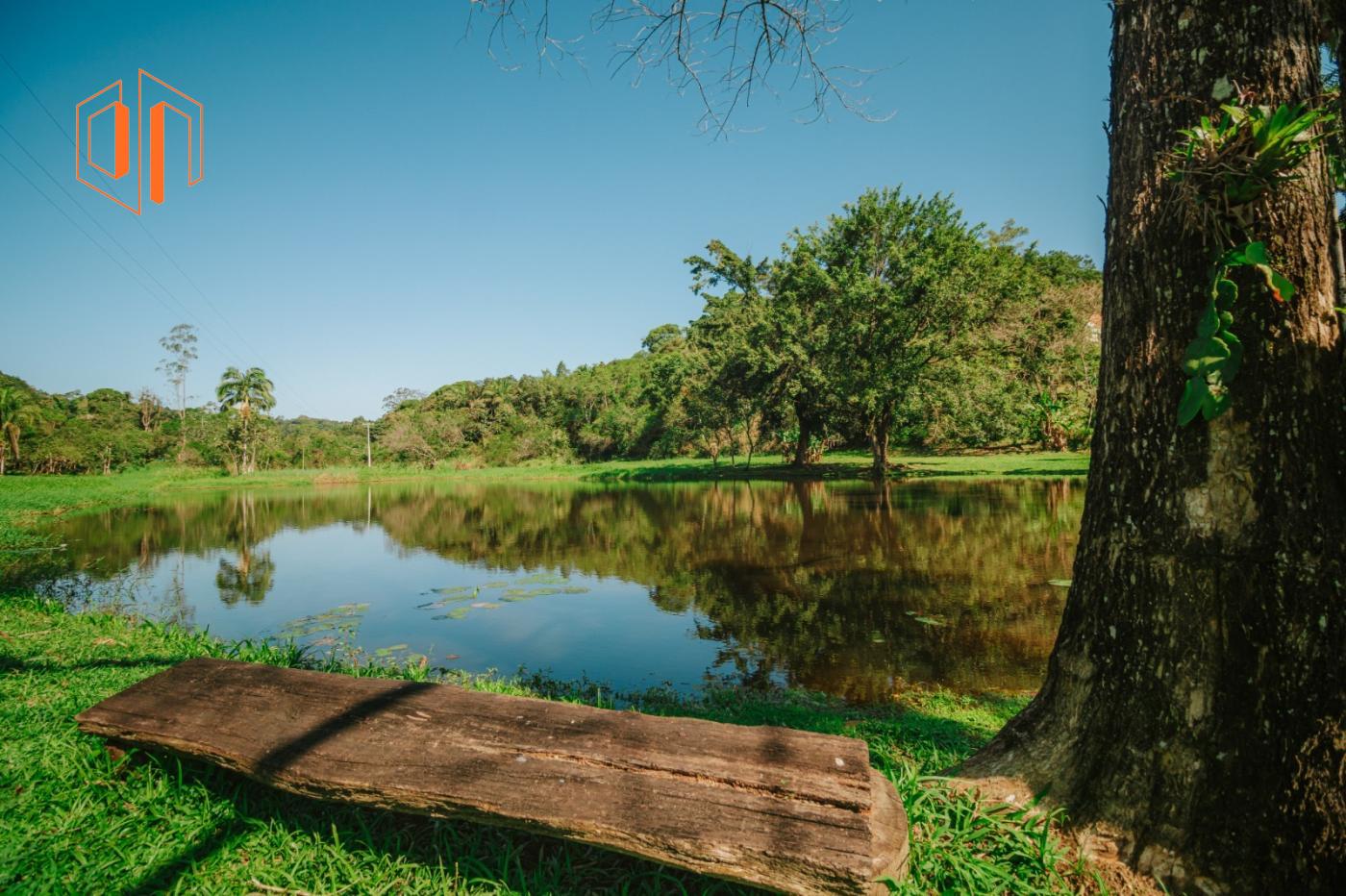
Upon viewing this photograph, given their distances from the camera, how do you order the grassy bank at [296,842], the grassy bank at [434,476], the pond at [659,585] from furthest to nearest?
the grassy bank at [434,476] < the pond at [659,585] < the grassy bank at [296,842]

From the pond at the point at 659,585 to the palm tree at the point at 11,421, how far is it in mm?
23184

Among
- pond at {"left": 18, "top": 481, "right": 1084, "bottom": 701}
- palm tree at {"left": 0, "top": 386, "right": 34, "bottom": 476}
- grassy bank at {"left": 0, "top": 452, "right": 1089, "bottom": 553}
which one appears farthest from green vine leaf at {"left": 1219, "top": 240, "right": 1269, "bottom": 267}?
palm tree at {"left": 0, "top": 386, "right": 34, "bottom": 476}

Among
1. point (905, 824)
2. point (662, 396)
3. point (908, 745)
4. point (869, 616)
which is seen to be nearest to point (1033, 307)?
point (662, 396)

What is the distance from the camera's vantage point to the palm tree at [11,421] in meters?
31.6

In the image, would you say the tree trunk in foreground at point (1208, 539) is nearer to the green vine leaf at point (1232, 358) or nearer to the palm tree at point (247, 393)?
the green vine leaf at point (1232, 358)

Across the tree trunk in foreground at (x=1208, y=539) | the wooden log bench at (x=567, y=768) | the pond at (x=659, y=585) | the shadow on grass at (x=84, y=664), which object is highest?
the tree trunk in foreground at (x=1208, y=539)

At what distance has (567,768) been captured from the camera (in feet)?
6.01

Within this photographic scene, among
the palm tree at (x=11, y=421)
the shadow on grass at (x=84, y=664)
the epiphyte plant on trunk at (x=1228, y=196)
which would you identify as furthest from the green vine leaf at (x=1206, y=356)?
the palm tree at (x=11, y=421)

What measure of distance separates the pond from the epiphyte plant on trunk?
367 centimetres

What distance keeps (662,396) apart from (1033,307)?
657 inches

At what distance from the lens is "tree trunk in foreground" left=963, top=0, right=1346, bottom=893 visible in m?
1.67

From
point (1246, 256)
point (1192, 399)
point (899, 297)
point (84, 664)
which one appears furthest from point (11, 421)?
point (1246, 256)

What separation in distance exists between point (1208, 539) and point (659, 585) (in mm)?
7492

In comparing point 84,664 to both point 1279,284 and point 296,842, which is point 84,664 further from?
point 1279,284
